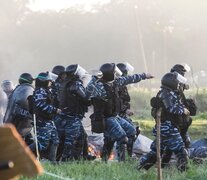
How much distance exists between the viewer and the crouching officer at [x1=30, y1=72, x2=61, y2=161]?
923 cm

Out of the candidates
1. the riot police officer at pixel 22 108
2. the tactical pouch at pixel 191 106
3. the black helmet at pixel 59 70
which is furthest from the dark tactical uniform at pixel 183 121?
the riot police officer at pixel 22 108

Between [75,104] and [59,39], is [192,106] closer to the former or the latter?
[75,104]

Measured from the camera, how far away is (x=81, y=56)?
5672 cm

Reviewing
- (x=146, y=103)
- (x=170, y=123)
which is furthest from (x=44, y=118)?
(x=146, y=103)

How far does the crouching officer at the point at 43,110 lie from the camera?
30.3ft

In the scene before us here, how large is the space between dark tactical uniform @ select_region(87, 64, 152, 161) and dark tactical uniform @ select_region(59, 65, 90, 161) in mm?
384

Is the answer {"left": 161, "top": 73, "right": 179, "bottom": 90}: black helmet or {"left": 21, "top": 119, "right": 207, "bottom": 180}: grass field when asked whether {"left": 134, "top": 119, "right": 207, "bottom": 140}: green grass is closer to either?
{"left": 161, "top": 73, "right": 179, "bottom": 90}: black helmet

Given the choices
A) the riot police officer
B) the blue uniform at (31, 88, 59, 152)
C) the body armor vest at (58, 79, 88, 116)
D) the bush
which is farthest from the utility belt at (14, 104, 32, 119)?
the bush

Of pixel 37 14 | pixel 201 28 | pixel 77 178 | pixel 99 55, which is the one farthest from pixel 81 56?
pixel 77 178

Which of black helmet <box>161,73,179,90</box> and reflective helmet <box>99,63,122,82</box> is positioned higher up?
reflective helmet <box>99,63,122,82</box>

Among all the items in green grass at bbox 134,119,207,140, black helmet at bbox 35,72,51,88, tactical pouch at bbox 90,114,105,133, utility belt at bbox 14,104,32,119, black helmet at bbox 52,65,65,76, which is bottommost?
green grass at bbox 134,119,207,140

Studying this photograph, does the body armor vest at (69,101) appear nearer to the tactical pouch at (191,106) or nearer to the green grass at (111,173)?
the tactical pouch at (191,106)

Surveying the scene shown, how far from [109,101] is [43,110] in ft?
3.42

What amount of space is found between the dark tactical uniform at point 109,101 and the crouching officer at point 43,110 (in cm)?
64
